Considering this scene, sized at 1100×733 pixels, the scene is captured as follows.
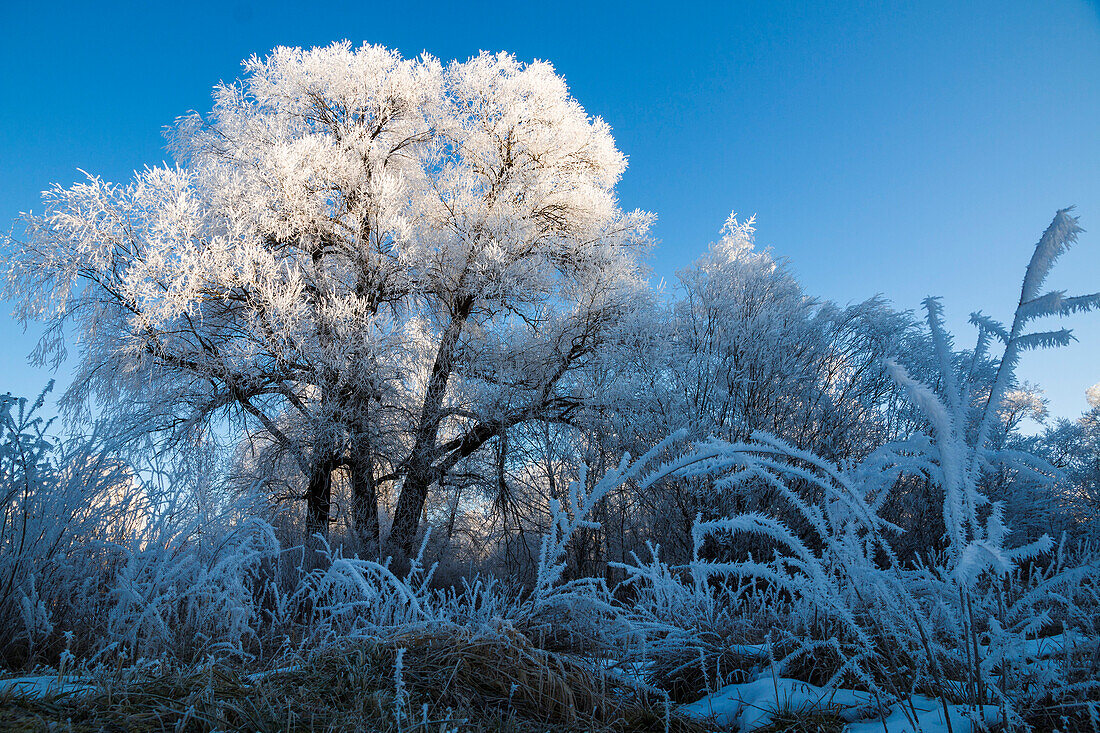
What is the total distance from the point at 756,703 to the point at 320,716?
1154 mm

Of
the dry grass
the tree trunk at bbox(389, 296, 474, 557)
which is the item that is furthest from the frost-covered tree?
the dry grass

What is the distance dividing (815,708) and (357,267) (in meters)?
11.6

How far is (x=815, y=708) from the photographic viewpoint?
5.16 feet

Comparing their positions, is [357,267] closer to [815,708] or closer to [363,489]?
[363,489]

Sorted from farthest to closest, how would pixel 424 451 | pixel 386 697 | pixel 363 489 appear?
pixel 363 489 → pixel 424 451 → pixel 386 697

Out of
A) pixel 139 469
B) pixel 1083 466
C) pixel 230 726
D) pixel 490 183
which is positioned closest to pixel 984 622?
pixel 230 726

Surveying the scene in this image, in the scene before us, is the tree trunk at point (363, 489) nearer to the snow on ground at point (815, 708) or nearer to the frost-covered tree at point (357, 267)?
the frost-covered tree at point (357, 267)

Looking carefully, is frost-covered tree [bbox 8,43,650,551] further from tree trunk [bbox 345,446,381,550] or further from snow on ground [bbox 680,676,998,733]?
snow on ground [bbox 680,676,998,733]

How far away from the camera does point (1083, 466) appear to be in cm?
908

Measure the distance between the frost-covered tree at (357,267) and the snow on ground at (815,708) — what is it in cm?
886

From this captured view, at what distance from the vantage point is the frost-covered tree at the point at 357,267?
972cm

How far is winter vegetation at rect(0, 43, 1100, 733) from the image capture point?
5.12 ft

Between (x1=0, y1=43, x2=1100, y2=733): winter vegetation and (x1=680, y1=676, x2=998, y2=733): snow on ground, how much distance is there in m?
0.01

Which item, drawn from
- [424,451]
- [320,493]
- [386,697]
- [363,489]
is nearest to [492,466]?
[424,451]
